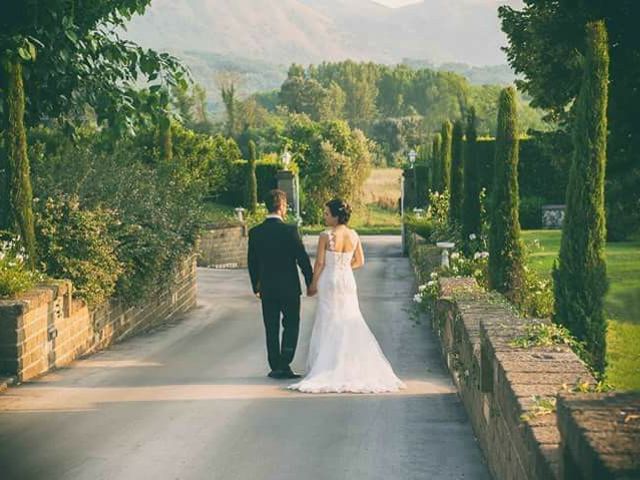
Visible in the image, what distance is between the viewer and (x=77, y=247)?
601 inches

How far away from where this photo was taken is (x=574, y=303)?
13219mm

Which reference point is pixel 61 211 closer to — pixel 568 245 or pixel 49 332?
pixel 49 332

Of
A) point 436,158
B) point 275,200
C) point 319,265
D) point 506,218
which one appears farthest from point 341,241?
point 436,158

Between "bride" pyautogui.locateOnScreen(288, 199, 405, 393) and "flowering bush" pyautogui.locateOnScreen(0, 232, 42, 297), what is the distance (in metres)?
3.31

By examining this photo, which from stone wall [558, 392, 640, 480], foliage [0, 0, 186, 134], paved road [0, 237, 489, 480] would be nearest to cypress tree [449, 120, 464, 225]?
foliage [0, 0, 186, 134]

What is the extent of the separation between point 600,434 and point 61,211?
12495mm

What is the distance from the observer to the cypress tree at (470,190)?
21.4 meters

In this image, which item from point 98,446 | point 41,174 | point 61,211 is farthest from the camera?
point 41,174

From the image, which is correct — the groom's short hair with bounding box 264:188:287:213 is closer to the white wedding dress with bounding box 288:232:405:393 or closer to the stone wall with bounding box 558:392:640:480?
the white wedding dress with bounding box 288:232:405:393

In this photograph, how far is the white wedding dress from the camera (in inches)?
448

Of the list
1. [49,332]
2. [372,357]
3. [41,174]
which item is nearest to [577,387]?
[372,357]

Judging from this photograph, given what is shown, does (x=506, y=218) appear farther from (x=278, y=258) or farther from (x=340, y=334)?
(x=340, y=334)

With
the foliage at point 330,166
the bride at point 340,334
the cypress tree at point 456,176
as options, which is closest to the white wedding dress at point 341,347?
the bride at point 340,334

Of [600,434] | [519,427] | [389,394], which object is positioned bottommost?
[389,394]
